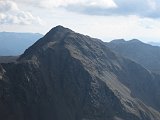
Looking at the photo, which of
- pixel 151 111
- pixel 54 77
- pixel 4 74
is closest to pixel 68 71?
pixel 54 77

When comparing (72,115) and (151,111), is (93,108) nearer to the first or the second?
(72,115)

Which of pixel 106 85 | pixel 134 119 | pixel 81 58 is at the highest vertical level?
pixel 81 58

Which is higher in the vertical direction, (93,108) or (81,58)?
(81,58)

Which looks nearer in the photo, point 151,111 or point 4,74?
point 4,74

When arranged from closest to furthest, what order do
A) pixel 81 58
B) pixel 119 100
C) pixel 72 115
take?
1. pixel 72 115
2. pixel 119 100
3. pixel 81 58

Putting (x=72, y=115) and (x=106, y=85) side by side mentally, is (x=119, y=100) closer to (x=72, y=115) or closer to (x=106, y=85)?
(x=106, y=85)

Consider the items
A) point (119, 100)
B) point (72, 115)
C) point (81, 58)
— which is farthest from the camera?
point (81, 58)
